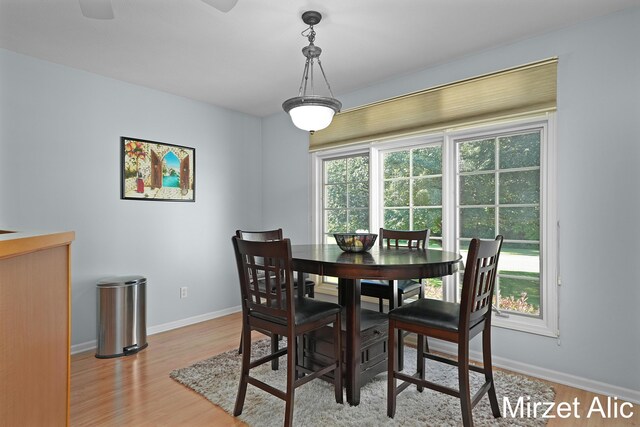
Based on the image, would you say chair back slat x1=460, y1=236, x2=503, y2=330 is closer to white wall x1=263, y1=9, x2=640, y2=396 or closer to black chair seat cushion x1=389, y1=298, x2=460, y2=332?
black chair seat cushion x1=389, y1=298, x2=460, y2=332

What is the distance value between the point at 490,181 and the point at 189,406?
2.75m

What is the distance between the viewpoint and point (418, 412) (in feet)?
7.09

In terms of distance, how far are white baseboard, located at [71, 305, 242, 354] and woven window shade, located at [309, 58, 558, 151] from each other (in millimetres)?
2359

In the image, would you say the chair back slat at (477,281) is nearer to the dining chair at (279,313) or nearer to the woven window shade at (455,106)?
the dining chair at (279,313)

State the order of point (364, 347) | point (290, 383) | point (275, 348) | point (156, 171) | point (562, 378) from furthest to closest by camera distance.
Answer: point (156, 171) → point (275, 348) → point (562, 378) → point (364, 347) → point (290, 383)

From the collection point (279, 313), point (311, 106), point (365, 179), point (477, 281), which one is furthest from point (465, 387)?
point (365, 179)

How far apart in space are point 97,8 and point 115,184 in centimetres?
199

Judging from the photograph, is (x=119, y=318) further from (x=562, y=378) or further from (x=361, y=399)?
(x=562, y=378)

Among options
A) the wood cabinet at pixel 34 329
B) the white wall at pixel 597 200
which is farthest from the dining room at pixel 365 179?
the wood cabinet at pixel 34 329

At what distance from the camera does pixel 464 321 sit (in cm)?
182

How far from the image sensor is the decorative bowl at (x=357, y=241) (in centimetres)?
238

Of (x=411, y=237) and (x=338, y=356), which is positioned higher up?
(x=411, y=237)

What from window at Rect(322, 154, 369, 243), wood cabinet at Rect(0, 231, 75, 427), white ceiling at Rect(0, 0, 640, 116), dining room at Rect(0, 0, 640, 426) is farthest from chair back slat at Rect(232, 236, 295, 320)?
window at Rect(322, 154, 369, 243)

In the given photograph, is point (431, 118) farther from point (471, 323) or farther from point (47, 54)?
point (47, 54)
